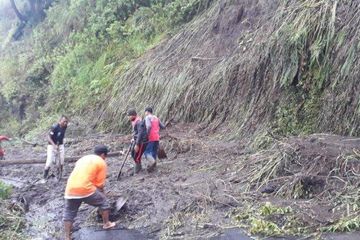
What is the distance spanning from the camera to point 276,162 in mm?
9930

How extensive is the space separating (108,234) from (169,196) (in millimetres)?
1646

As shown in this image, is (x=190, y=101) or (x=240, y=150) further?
(x=190, y=101)

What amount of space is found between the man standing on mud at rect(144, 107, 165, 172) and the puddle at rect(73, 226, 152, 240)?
3205mm

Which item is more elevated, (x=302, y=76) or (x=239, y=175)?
(x=302, y=76)

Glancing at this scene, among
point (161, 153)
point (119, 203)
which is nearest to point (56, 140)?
point (161, 153)

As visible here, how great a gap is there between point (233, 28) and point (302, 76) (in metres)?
4.93

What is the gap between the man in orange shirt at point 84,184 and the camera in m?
8.24

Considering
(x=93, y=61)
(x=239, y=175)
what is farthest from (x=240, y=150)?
(x=93, y=61)

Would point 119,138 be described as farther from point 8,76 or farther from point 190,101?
point 8,76

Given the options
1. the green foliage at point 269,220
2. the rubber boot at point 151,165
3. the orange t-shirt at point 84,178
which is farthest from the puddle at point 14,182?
the green foliage at point 269,220

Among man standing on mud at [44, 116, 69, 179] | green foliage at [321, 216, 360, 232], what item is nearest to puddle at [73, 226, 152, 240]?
green foliage at [321, 216, 360, 232]

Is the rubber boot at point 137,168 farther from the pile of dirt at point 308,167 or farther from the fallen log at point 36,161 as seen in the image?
the pile of dirt at point 308,167

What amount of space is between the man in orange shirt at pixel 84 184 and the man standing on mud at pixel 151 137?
11.1 ft

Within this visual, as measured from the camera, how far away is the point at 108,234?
874 centimetres
